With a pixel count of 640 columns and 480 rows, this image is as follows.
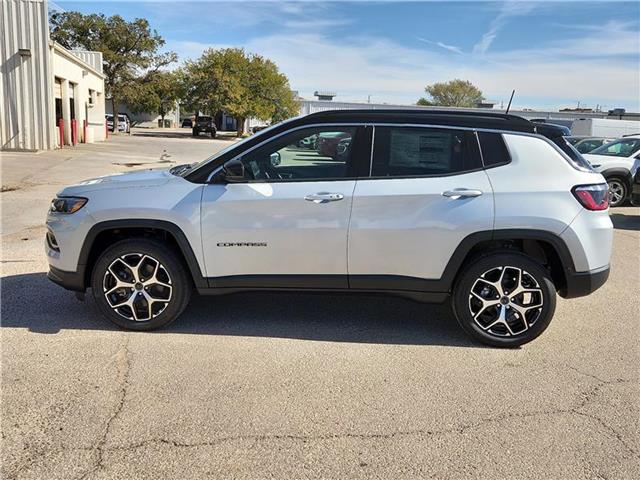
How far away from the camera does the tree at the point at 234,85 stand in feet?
169

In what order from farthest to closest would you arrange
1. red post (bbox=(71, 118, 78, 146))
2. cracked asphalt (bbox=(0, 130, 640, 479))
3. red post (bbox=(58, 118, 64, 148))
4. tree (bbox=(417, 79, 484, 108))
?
tree (bbox=(417, 79, 484, 108)) < red post (bbox=(71, 118, 78, 146)) < red post (bbox=(58, 118, 64, 148)) < cracked asphalt (bbox=(0, 130, 640, 479))

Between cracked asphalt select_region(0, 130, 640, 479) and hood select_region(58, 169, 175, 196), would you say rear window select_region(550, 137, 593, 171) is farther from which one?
hood select_region(58, 169, 175, 196)

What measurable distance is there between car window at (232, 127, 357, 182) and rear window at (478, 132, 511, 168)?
3.39ft

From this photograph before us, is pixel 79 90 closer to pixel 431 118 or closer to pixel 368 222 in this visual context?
pixel 431 118

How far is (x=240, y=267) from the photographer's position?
4414 millimetres

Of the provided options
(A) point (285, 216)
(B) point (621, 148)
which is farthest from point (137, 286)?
(B) point (621, 148)

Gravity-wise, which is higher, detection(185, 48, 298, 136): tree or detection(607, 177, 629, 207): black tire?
detection(185, 48, 298, 136): tree

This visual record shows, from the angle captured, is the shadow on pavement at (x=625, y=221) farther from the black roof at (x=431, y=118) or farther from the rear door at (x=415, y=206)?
the rear door at (x=415, y=206)

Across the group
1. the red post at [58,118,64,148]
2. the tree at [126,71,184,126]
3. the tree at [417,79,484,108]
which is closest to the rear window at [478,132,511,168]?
the red post at [58,118,64,148]

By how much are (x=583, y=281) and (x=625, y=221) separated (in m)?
7.97

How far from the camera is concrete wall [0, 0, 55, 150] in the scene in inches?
821

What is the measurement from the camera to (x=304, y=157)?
454 cm

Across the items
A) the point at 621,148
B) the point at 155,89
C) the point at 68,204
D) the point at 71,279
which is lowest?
the point at 71,279

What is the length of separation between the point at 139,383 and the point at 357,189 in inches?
83.5
